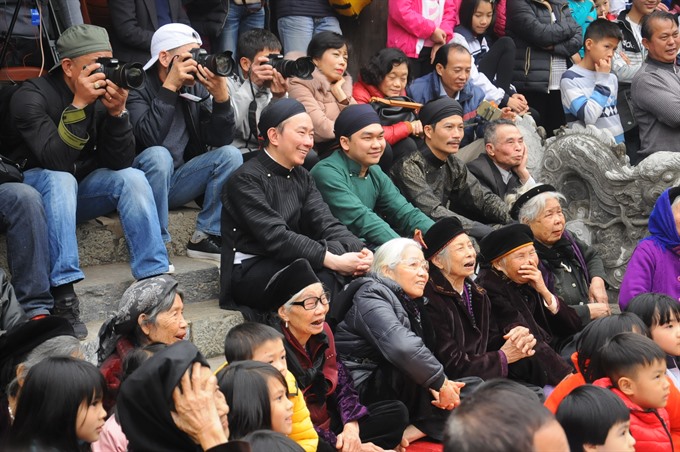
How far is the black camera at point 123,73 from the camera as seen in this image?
508cm

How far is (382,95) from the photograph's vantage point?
7168 mm

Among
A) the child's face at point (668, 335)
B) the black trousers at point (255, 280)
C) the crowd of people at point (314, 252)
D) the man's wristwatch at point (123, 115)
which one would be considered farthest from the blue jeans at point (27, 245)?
the child's face at point (668, 335)

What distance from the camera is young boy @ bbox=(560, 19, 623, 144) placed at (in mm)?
8031

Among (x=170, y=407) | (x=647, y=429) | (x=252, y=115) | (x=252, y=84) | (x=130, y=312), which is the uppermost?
(x=170, y=407)

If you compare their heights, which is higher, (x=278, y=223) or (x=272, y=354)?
(x=272, y=354)

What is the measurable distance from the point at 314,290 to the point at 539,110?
4.79 m

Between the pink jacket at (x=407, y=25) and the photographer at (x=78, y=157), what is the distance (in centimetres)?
294

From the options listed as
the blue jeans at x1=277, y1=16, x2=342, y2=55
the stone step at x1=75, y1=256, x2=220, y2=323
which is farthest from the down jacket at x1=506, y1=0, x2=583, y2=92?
the stone step at x1=75, y1=256, x2=220, y2=323

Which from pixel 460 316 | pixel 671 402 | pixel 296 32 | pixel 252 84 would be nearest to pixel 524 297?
pixel 460 316

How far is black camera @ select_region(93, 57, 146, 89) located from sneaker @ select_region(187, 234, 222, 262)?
1.27m

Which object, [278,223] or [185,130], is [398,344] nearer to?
[278,223]

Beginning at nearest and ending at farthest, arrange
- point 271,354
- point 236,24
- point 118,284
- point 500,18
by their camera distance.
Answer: point 271,354 → point 118,284 → point 236,24 → point 500,18

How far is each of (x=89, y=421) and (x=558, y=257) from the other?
3.54 metres

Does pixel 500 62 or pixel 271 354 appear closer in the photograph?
pixel 271 354
